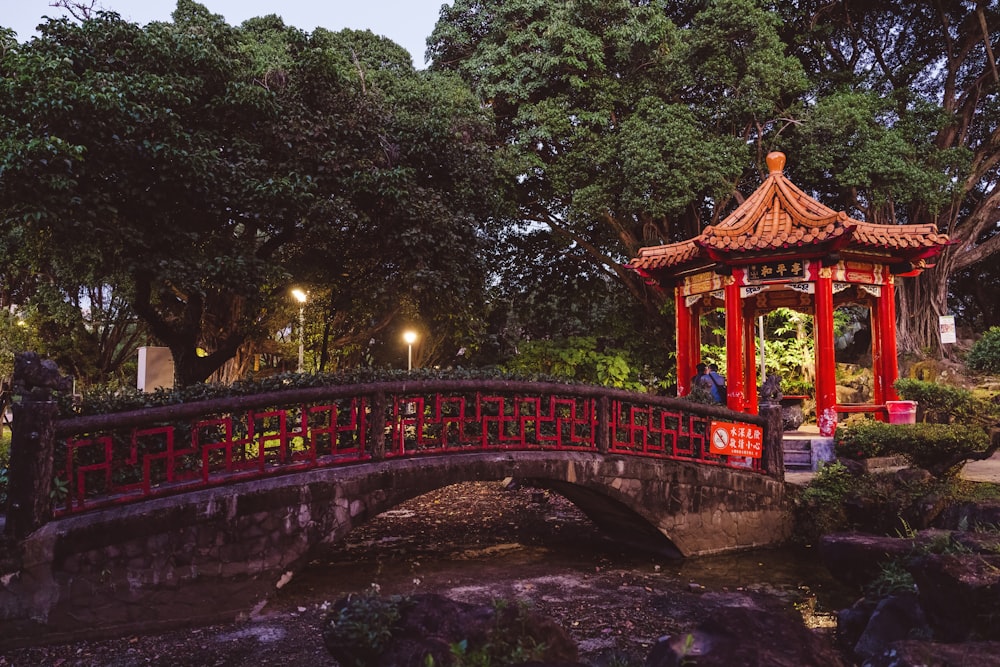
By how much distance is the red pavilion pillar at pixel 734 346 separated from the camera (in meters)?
12.7

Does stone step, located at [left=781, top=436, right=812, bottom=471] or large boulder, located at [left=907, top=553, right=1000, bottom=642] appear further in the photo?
stone step, located at [left=781, top=436, right=812, bottom=471]

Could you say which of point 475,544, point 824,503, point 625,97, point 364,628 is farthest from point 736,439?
point 625,97

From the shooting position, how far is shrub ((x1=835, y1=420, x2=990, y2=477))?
9.68m

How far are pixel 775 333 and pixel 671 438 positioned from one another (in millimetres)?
9600

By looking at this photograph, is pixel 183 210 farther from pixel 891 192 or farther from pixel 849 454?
pixel 891 192

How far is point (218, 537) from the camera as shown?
6.40 meters

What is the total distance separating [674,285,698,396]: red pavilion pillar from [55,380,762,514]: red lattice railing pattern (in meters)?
3.98

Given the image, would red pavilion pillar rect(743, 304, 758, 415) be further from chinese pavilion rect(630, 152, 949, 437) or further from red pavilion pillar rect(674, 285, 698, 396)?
chinese pavilion rect(630, 152, 949, 437)

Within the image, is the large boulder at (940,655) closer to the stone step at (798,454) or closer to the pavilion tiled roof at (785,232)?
the stone step at (798,454)

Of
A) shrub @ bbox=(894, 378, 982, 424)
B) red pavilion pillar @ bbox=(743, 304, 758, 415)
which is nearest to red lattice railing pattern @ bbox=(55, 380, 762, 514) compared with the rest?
shrub @ bbox=(894, 378, 982, 424)

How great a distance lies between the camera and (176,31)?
11.8 meters

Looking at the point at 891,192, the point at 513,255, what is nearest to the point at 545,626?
the point at 891,192

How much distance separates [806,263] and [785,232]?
72 centimetres

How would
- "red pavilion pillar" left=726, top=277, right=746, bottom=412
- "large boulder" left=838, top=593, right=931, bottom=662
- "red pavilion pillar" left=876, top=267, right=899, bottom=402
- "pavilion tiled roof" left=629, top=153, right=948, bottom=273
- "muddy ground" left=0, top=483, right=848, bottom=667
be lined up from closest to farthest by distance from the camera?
"large boulder" left=838, top=593, right=931, bottom=662 < "muddy ground" left=0, top=483, right=848, bottom=667 < "pavilion tiled roof" left=629, top=153, right=948, bottom=273 < "red pavilion pillar" left=726, top=277, right=746, bottom=412 < "red pavilion pillar" left=876, top=267, right=899, bottom=402
